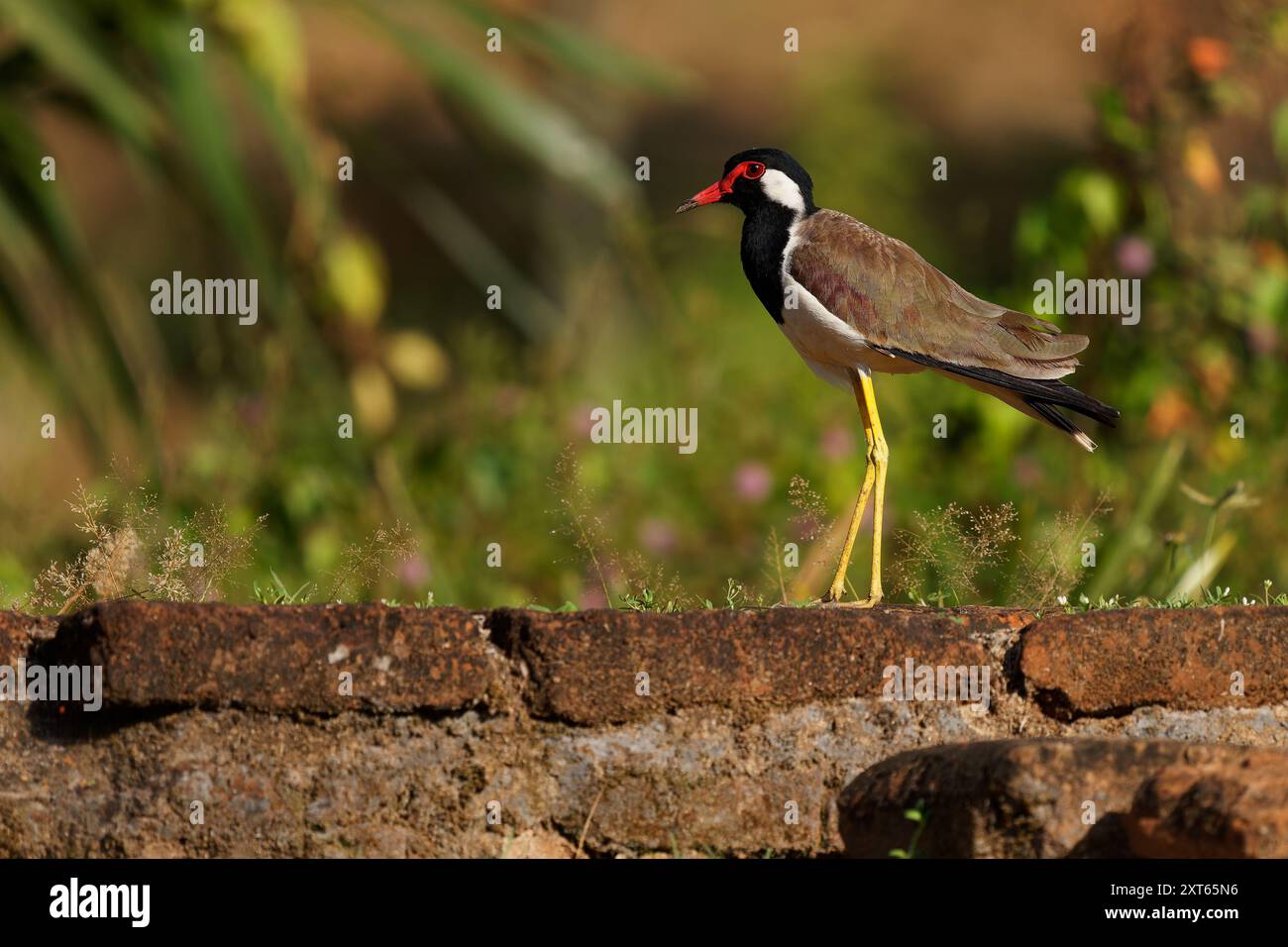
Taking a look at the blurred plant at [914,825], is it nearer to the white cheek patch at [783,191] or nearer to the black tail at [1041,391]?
the black tail at [1041,391]

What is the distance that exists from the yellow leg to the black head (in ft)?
1.25

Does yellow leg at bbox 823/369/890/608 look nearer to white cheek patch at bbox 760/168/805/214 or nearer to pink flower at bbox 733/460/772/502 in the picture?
white cheek patch at bbox 760/168/805/214

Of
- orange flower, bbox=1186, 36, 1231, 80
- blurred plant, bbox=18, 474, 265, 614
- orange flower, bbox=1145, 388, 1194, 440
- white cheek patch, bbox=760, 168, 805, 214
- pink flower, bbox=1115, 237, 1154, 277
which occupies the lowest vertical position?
blurred plant, bbox=18, 474, 265, 614

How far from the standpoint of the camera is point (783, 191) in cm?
341

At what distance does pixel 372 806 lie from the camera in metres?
2.69

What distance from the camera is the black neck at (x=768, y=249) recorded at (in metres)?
3.38

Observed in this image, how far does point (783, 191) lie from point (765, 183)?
0.13ft

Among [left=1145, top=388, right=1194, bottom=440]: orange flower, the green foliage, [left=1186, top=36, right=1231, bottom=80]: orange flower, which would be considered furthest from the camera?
[left=1145, top=388, right=1194, bottom=440]: orange flower

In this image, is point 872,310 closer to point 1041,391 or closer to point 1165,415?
point 1041,391

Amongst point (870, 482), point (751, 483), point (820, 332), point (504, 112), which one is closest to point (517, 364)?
point (504, 112)

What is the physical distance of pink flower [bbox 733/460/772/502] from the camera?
5.68 metres

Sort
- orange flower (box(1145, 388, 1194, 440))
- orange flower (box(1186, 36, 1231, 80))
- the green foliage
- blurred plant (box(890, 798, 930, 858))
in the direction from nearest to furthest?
blurred plant (box(890, 798, 930, 858)) → the green foliage → orange flower (box(1186, 36, 1231, 80)) → orange flower (box(1145, 388, 1194, 440))

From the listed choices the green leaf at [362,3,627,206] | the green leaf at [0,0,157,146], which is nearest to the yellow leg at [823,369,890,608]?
the green leaf at [362,3,627,206]

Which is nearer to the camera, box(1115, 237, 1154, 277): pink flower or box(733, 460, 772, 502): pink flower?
box(733, 460, 772, 502): pink flower
